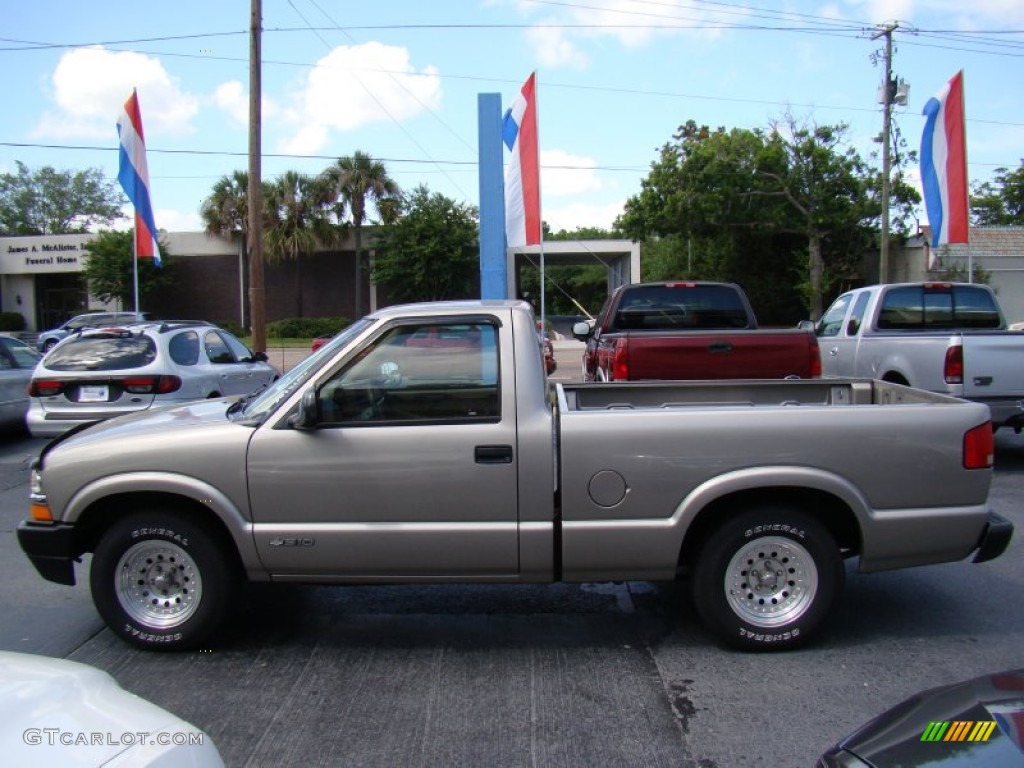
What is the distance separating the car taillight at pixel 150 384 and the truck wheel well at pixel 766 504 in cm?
709

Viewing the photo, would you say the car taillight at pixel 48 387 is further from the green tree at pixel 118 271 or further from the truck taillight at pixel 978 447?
the green tree at pixel 118 271

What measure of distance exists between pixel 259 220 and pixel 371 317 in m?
13.7

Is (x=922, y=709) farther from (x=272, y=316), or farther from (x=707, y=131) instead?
(x=707, y=131)

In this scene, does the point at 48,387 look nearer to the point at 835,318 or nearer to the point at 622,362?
the point at 622,362

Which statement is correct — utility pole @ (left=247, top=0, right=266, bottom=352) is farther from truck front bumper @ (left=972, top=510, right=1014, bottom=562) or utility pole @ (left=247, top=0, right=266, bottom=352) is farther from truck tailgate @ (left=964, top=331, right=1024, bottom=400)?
truck front bumper @ (left=972, top=510, right=1014, bottom=562)

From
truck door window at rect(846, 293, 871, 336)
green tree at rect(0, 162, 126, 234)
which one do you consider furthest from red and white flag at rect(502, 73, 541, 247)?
green tree at rect(0, 162, 126, 234)

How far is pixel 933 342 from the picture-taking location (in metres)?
8.84

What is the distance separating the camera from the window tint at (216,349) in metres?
10.8

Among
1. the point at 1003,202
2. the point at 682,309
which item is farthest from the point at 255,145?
the point at 1003,202

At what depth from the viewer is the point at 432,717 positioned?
374 centimetres

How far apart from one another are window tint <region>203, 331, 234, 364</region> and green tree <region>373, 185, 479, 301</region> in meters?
25.9

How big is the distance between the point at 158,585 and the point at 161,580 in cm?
3

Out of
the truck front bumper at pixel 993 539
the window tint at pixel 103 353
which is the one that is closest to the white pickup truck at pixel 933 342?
the truck front bumper at pixel 993 539

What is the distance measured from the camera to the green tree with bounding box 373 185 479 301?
37438mm
